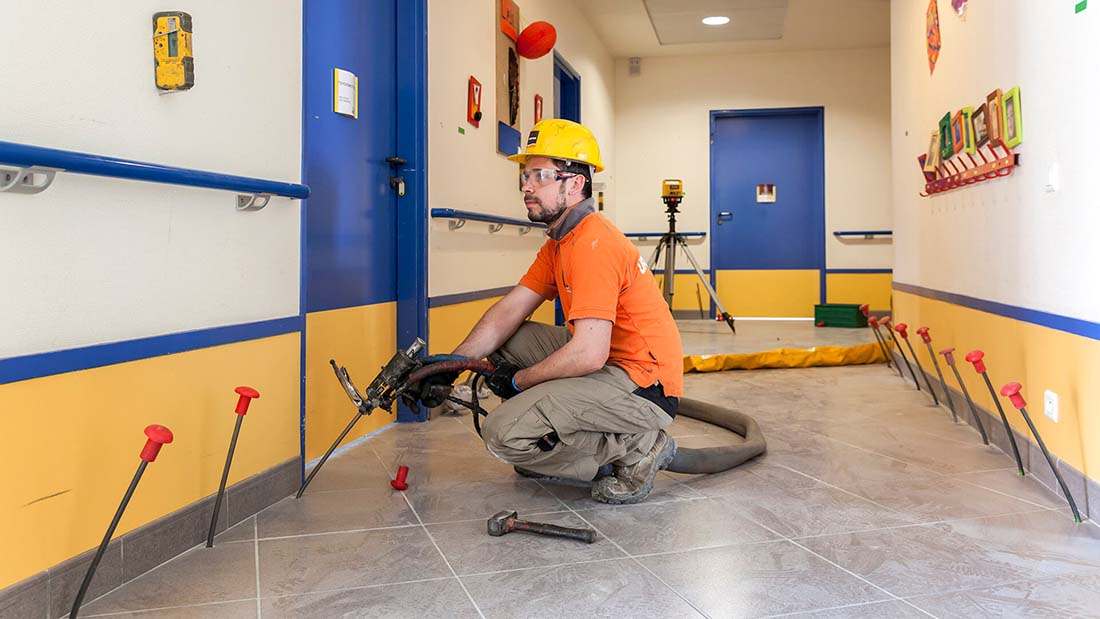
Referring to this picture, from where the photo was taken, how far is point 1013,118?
2.86 metres

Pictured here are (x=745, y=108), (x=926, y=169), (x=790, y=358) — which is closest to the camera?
(x=926, y=169)

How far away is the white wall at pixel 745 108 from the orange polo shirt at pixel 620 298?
6.40 metres

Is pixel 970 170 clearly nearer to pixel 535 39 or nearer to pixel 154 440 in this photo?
pixel 535 39

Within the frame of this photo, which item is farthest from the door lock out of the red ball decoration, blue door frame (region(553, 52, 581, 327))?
blue door frame (region(553, 52, 581, 327))

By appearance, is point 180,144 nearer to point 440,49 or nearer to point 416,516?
point 416,516

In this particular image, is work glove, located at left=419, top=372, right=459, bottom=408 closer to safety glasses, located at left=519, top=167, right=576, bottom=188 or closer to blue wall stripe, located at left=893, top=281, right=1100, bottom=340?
safety glasses, located at left=519, top=167, right=576, bottom=188

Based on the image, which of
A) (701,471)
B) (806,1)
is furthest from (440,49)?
(806,1)

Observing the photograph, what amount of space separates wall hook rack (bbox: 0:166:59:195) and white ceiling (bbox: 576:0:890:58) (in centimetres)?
592

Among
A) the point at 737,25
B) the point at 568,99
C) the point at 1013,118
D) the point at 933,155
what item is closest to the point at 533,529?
the point at 1013,118

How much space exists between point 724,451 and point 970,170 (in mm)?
1637

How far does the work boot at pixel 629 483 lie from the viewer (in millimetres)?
2521

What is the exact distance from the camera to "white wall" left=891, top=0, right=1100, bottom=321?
231 cm

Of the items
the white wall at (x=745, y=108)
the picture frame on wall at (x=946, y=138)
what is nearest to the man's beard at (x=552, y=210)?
the picture frame on wall at (x=946, y=138)

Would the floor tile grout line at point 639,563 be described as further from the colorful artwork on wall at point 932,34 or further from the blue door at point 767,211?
the blue door at point 767,211
